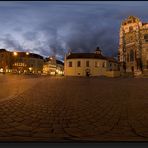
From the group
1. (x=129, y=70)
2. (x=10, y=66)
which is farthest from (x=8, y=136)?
(x=10, y=66)

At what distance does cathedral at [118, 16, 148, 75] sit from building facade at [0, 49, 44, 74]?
36108 mm

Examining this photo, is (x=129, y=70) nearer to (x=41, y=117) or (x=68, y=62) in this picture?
(x=68, y=62)

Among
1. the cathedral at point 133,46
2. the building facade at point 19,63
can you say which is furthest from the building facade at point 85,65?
the building facade at point 19,63

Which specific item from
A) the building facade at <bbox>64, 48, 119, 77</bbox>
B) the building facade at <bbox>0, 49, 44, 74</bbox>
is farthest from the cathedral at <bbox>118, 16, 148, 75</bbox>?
the building facade at <bbox>0, 49, 44, 74</bbox>

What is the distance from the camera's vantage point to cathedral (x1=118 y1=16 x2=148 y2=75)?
6756 cm

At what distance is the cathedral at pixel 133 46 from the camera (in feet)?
222

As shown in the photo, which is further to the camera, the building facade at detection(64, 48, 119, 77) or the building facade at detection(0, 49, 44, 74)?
the building facade at detection(0, 49, 44, 74)

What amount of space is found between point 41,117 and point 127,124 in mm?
2230

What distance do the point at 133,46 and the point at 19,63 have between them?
55468 mm

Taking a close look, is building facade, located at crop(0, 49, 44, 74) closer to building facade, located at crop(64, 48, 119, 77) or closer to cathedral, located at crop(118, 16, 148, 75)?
building facade, located at crop(64, 48, 119, 77)

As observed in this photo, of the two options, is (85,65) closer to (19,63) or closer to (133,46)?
(133,46)

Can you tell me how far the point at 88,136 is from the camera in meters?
4.31

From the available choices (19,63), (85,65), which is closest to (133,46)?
(85,65)

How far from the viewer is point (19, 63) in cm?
10425
